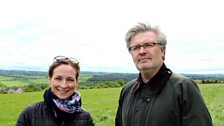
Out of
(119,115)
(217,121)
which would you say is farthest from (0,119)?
(119,115)

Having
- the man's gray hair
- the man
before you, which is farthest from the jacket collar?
the man's gray hair

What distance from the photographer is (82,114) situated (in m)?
4.34

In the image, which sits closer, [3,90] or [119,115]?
[119,115]

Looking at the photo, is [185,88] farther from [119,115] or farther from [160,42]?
[119,115]

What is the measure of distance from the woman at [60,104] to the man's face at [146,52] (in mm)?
722

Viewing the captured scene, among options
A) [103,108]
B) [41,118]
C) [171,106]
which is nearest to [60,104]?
[41,118]

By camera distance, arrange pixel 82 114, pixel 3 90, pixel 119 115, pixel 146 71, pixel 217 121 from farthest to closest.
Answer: pixel 3 90, pixel 217 121, pixel 119 115, pixel 82 114, pixel 146 71

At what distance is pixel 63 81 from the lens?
4219mm

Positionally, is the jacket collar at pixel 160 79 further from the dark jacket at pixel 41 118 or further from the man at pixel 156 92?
the dark jacket at pixel 41 118

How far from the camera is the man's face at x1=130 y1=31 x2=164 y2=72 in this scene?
3996 mm

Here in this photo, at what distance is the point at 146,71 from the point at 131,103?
1.45 feet

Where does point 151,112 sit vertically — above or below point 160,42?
below

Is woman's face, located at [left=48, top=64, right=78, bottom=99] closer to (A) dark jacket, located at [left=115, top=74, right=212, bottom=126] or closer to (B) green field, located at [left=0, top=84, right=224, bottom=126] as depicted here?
(A) dark jacket, located at [left=115, top=74, right=212, bottom=126]

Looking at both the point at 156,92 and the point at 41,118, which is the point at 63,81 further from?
the point at 156,92
